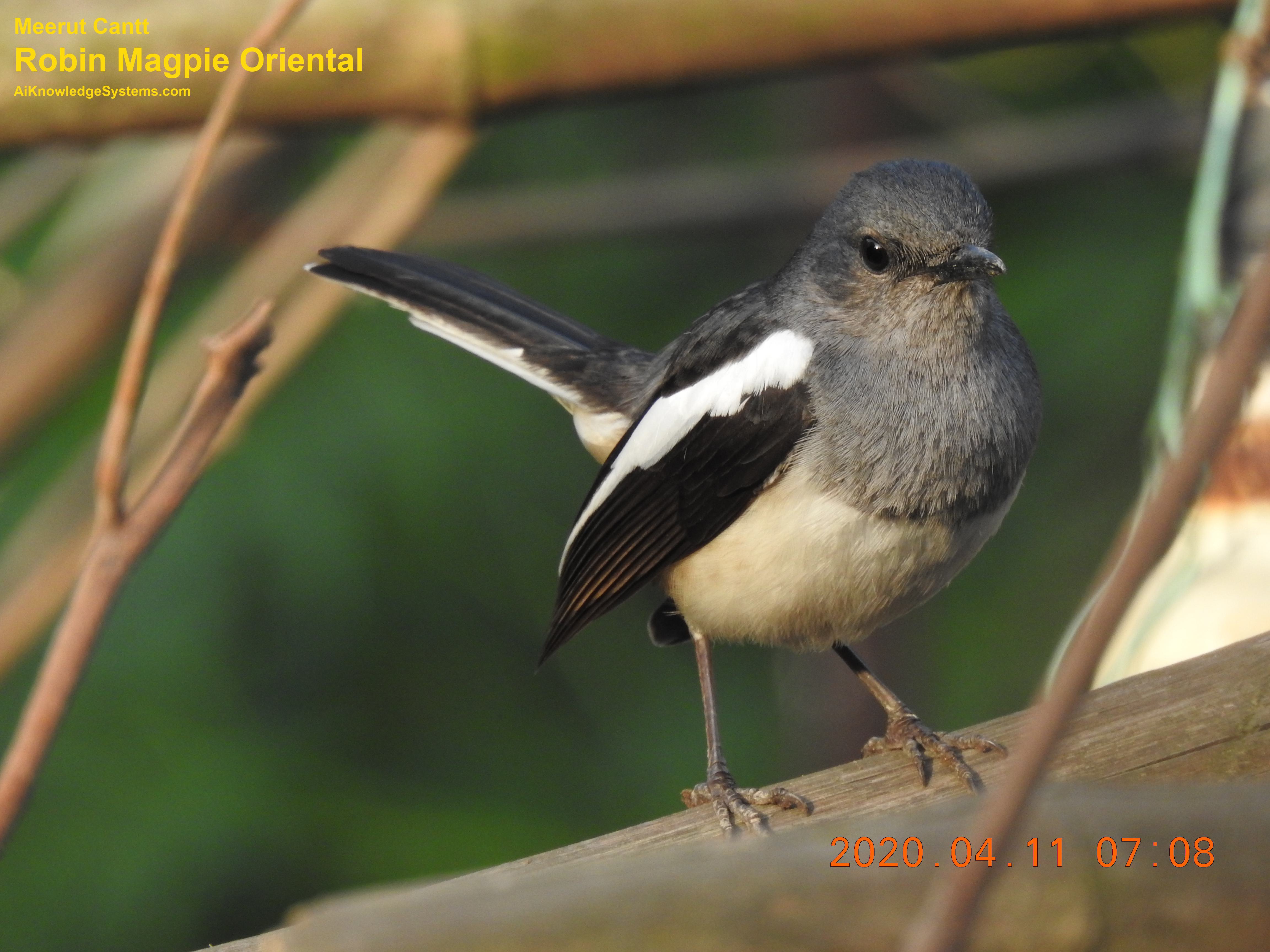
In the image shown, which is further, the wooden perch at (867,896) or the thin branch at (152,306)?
the thin branch at (152,306)

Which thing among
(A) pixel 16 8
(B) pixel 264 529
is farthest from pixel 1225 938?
(B) pixel 264 529

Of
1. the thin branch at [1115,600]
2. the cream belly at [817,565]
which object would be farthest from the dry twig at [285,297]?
the thin branch at [1115,600]

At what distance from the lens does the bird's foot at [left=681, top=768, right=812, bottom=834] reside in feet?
7.09

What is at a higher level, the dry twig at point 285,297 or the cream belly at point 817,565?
the dry twig at point 285,297

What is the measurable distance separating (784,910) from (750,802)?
5.28ft

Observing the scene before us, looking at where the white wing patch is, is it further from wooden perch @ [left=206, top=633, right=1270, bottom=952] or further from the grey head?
wooden perch @ [left=206, top=633, right=1270, bottom=952]

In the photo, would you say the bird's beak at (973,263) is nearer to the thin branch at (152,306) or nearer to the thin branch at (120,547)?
the thin branch at (152,306)

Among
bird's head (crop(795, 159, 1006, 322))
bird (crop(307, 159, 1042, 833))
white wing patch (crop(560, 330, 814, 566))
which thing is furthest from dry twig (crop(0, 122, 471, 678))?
bird's head (crop(795, 159, 1006, 322))

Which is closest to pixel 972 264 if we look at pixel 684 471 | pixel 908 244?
pixel 908 244

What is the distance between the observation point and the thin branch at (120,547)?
885mm

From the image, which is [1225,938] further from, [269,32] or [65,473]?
[65,473]

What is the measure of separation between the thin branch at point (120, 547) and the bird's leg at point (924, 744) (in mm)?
1410

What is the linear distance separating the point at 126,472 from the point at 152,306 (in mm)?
151
